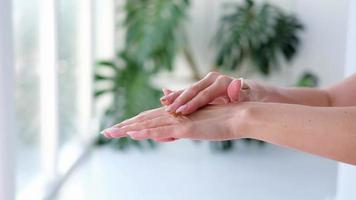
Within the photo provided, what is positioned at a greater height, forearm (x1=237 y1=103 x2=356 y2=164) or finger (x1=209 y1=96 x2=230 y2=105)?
finger (x1=209 y1=96 x2=230 y2=105)

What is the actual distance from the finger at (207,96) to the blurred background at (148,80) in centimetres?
90

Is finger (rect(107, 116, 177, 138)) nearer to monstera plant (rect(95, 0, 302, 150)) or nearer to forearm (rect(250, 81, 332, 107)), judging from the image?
forearm (rect(250, 81, 332, 107))

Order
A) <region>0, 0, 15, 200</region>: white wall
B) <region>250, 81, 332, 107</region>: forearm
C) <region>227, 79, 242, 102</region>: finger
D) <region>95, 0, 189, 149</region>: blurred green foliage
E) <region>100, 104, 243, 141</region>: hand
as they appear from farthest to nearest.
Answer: <region>95, 0, 189, 149</region>: blurred green foliage → <region>0, 0, 15, 200</region>: white wall → <region>250, 81, 332, 107</region>: forearm → <region>227, 79, 242, 102</region>: finger → <region>100, 104, 243, 141</region>: hand

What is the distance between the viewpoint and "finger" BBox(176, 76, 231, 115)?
120 centimetres

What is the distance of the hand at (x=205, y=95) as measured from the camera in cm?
122

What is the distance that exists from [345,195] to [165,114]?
4.89 feet

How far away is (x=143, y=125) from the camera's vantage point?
1175 millimetres

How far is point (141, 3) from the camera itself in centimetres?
392

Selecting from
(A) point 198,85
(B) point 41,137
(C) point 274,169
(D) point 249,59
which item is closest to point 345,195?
(C) point 274,169

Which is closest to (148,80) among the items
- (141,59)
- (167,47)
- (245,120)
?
(141,59)

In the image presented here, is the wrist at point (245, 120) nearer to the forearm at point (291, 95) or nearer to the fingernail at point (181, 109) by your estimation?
the fingernail at point (181, 109)

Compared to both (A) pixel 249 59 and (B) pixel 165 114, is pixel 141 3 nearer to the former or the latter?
(A) pixel 249 59

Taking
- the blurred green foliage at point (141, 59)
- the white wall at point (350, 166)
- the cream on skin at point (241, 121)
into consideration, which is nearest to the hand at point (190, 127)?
the cream on skin at point (241, 121)

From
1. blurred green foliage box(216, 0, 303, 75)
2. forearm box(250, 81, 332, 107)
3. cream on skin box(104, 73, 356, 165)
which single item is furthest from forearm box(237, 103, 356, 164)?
blurred green foliage box(216, 0, 303, 75)
